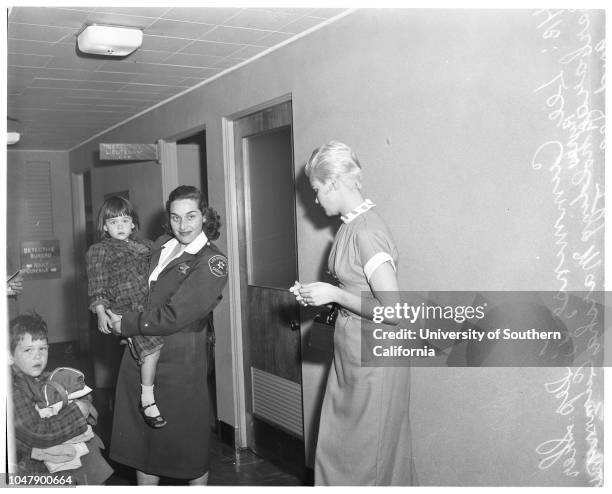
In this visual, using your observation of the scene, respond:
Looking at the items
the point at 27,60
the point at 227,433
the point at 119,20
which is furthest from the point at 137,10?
the point at 227,433

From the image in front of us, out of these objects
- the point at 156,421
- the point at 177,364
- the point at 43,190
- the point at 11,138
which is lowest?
the point at 156,421

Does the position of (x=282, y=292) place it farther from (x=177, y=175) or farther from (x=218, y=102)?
(x=177, y=175)

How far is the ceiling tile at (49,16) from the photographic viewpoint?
2.38 metres

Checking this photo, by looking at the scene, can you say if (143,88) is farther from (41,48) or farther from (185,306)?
(185,306)

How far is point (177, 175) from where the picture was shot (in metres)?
4.38

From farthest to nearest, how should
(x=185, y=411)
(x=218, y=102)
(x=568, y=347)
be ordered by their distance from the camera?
1. (x=218, y=102)
2. (x=185, y=411)
3. (x=568, y=347)

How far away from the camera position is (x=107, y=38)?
2.59 meters

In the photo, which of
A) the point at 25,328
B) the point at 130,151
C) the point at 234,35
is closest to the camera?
the point at 25,328

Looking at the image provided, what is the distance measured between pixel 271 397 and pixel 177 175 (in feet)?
6.08

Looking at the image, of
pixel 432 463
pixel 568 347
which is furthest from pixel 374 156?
pixel 432 463

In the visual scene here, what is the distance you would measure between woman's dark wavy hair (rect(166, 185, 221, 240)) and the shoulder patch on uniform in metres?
0.13

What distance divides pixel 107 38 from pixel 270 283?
1563mm

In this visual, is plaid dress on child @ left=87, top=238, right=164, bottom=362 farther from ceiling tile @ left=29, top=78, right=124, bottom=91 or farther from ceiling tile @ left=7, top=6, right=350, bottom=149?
ceiling tile @ left=29, top=78, right=124, bottom=91

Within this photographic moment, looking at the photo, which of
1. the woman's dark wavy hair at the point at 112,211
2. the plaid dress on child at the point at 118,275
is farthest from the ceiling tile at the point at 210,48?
the plaid dress on child at the point at 118,275
